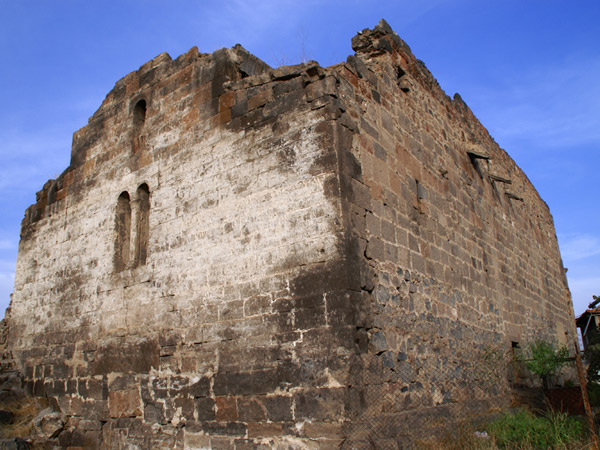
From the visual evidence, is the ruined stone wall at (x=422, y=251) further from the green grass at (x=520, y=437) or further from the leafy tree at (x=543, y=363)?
the leafy tree at (x=543, y=363)

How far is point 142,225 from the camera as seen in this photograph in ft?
23.6

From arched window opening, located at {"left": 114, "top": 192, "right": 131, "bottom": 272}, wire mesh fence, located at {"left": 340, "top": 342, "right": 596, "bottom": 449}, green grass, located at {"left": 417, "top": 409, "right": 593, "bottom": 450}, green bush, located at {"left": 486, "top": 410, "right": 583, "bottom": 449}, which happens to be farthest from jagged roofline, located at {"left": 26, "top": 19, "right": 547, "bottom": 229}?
green bush, located at {"left": 486, "top": 410, "right": 583, "bottom": 449}

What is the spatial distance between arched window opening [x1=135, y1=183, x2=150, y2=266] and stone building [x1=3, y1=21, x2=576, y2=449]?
26mm

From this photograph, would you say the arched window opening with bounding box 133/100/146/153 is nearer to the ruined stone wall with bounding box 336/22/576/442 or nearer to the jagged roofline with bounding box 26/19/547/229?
the jagged roofline with bounding box 26/19/547/229

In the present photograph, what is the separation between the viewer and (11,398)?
25.5ft

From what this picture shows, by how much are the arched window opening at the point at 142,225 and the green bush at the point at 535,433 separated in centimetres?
458

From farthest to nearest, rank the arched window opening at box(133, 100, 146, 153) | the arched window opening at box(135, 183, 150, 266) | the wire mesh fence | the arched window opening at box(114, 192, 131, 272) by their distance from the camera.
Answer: the arched window opening at box(133, 100, 146, 153)
the arched window opening at box(114, 192, 131, 272)
the arched window opening at box(135, 183, 150, 266)
the wire mesh fence

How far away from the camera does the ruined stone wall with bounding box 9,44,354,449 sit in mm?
5090

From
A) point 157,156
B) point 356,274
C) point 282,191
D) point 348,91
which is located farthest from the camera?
point 157,156

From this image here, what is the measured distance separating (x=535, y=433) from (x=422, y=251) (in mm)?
2279

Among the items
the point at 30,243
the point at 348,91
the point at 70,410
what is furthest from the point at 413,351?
the point at 30,243

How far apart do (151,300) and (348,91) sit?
3.29 meters

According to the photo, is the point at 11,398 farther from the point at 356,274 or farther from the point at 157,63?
the point at 356,274

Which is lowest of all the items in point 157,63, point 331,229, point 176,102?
point 331,229
